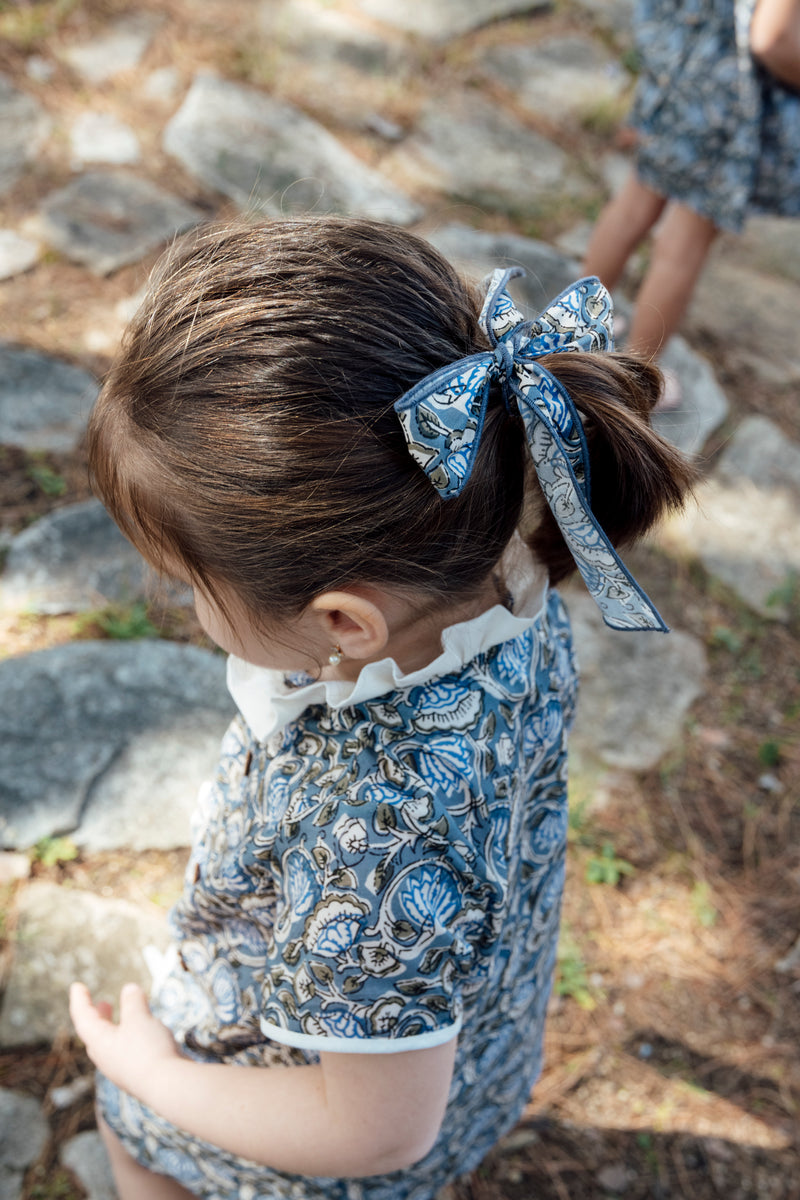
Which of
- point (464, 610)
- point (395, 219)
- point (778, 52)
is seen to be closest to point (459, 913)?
point (464, 610)

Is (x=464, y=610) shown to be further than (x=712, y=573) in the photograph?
No

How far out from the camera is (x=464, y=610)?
0.96 metres

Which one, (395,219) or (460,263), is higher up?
(460,263)

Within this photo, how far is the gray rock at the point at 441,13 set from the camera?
11.9ft

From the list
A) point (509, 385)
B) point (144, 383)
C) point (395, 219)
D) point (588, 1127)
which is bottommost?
point (588, 1127)

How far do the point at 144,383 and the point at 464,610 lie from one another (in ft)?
1.18

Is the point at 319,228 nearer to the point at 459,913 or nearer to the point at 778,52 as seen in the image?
the point at 459,913

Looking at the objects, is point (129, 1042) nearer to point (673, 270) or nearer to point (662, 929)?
point (662, 929)

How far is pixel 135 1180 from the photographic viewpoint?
1.29 m

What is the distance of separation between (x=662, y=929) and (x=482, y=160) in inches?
98.5

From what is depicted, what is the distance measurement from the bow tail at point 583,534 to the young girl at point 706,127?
1.32 metres

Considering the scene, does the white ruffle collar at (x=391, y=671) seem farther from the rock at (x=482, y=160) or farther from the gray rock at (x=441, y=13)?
the gray rock at (x=441, y=13)

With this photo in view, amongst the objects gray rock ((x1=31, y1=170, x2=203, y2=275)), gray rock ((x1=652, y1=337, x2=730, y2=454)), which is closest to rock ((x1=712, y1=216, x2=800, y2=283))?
gray rock ((x1=652, y1=337, x2=730, y2=454))

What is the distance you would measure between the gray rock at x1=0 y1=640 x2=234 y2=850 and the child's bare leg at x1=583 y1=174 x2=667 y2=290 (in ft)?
5.10
